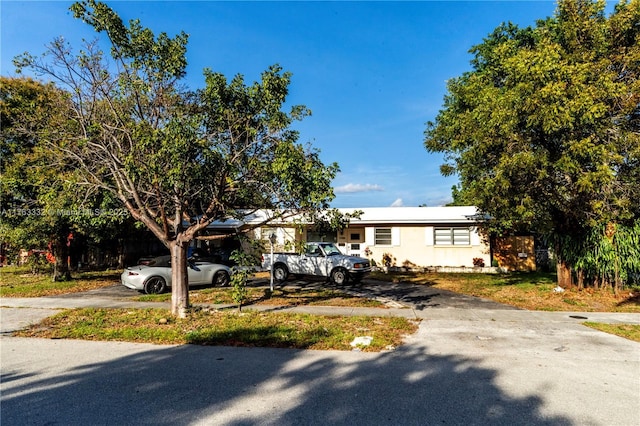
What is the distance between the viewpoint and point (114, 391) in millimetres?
4762

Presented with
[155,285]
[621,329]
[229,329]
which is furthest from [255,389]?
[155,285]

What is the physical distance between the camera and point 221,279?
14742mm

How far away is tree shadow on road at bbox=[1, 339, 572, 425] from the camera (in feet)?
13.3

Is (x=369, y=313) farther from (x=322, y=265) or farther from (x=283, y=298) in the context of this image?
(x=322, y=265)

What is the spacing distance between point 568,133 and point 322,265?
9694mm

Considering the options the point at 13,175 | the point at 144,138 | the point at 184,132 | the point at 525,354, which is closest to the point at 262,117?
the point at 184,132

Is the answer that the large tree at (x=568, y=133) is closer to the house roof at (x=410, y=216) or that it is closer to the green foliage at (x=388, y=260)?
the house roof at (x=410, y=216)

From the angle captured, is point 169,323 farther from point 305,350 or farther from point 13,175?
point 13,175

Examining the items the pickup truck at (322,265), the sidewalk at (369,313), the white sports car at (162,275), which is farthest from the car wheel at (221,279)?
the sidewalk at (369,313)

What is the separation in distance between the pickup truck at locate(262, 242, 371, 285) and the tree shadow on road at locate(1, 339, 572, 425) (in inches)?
336

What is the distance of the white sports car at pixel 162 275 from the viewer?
12961 millimetres

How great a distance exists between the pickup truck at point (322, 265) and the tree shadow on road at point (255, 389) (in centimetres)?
854

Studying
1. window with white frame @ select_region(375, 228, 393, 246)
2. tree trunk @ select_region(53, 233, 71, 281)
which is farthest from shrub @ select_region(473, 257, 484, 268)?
tree trunk @ select_region(53, 233, 71, 281)

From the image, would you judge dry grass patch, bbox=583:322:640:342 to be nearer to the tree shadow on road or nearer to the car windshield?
the tree shadow on road
